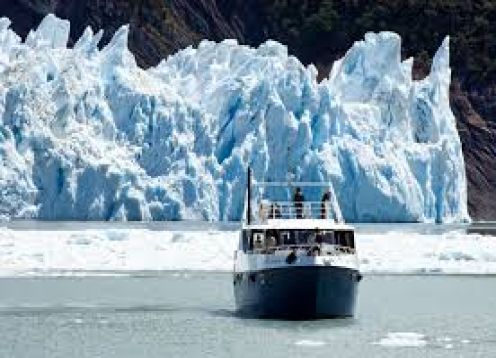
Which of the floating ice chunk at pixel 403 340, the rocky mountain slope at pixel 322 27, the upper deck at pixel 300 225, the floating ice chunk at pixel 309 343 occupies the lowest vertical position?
the floating ice chunk at pixel 309 343

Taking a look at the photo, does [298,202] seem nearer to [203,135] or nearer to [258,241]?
[258,241]

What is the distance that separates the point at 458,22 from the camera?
4710 inches

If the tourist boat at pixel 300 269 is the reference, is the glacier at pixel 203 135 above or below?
above

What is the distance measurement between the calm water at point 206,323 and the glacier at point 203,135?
874 inches

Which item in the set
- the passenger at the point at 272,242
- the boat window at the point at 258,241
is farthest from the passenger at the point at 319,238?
the boat window at the point at 258,241

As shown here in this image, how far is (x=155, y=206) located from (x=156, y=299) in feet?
98.8

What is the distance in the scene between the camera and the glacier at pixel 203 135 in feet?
201

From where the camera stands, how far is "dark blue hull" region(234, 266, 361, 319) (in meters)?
27.5

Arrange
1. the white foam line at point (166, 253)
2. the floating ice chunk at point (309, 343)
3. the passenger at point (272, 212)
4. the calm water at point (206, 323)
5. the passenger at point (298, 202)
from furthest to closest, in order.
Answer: the white foam line at point (166, 253)
the passenger at point (298, 202)
the passenger at point (272, 212)
the floating ice chunk at point (309, 343)
the calm water at point (206, 323)

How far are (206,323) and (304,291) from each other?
2332 millimetres

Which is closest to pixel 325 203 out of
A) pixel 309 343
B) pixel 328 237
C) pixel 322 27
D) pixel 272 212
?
pixel 328 237

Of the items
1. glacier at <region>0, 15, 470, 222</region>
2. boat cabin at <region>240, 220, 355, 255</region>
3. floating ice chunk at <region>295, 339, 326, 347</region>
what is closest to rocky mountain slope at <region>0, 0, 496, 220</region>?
glacier at <region>0, 15, 470, 222</region>

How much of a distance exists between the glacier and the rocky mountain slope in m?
36.4

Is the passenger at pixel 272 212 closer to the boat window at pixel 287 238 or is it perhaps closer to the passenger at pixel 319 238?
the boat window at pixel 287 238
